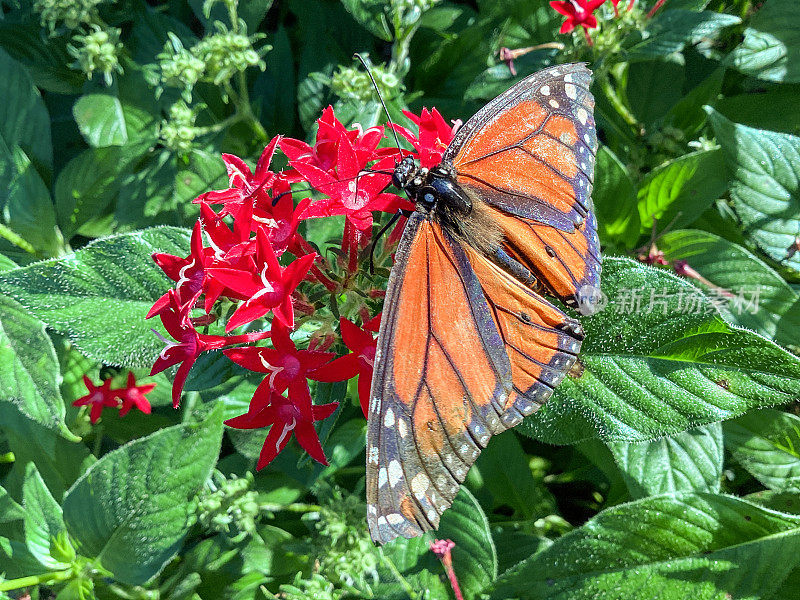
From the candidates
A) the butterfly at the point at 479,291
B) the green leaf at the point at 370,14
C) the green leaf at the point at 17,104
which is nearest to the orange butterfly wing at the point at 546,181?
the butterfly at the point at 479,291

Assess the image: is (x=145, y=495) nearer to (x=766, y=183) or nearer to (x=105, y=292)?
(x=105, y=292)

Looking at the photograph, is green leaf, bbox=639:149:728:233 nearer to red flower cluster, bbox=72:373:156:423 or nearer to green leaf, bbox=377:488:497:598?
green leaf, bbox=377:488:497:598

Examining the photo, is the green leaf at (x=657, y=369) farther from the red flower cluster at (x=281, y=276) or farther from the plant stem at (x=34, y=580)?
the plant stem at (x=34, y=580)

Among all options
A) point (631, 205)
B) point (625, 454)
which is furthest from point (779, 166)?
point (625, 454)

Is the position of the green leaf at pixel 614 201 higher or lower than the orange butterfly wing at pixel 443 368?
higher

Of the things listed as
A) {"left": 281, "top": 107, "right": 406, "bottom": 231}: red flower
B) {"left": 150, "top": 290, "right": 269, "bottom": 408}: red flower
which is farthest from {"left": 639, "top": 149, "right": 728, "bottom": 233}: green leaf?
{"left": 150, "top": 290, "right": 269, "bottom": 408}: red flower

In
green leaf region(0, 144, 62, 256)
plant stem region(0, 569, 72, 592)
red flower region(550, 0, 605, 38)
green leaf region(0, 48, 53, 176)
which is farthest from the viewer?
green leaf region(0, 48, 53, 176)
